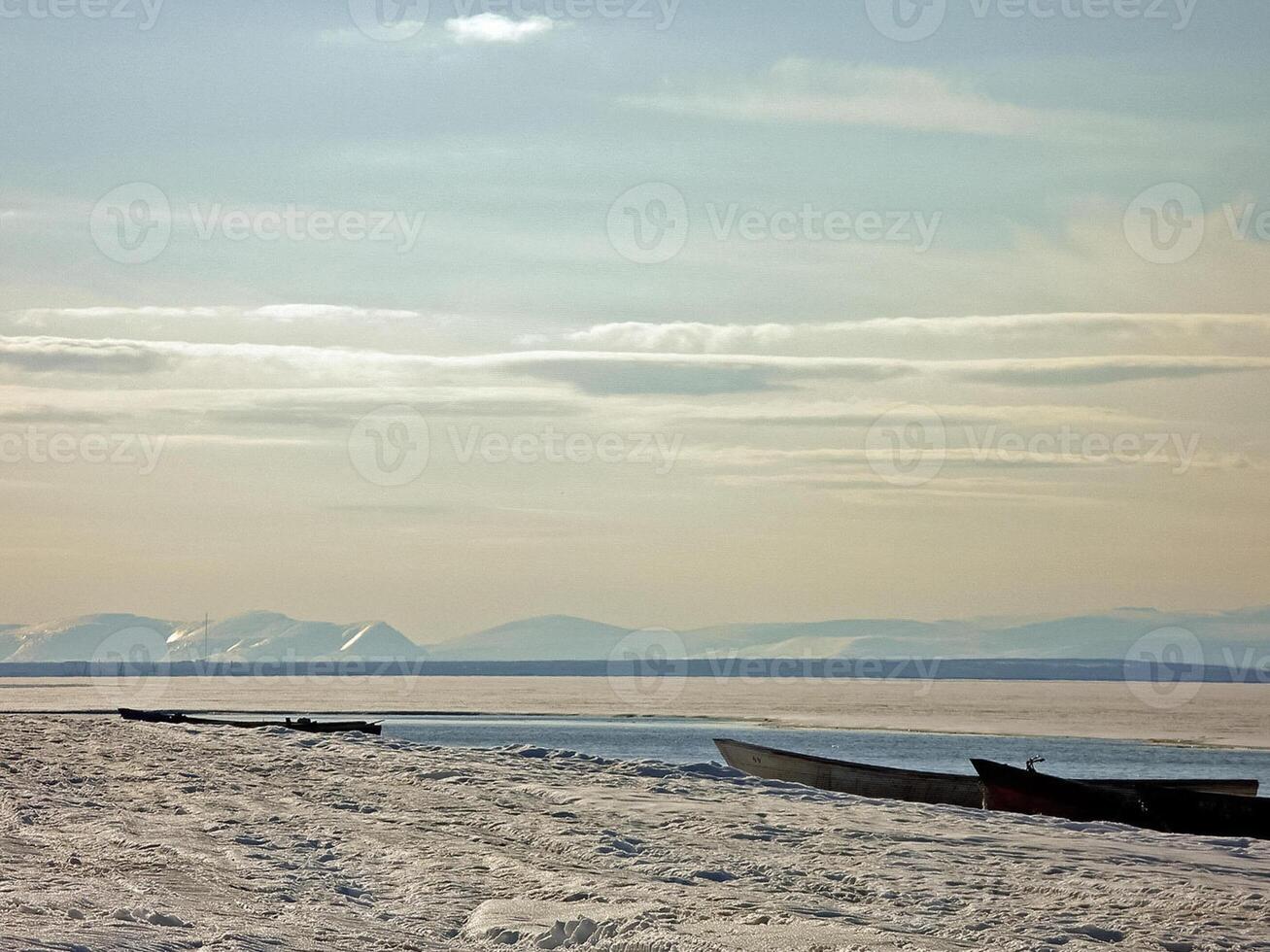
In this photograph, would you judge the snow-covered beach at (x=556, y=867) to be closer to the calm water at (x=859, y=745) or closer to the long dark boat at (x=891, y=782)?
the long dark boat at (x=891, y=782)

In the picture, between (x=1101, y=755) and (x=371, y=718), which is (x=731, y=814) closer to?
(x=1101, y=755)

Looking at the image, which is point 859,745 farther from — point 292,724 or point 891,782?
point 891,782

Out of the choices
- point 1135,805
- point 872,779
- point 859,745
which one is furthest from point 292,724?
point 859,745

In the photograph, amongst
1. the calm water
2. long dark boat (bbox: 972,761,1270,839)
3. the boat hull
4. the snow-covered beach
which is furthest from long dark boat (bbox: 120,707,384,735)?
long dark boat (bbox: 972,761,1270,839)

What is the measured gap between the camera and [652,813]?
20609 millimetres

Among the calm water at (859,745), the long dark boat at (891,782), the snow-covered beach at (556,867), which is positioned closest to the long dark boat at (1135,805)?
the long dark boat at (891,782)

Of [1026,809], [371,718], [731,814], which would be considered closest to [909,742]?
[371,718]

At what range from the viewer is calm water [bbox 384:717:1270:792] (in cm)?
5312

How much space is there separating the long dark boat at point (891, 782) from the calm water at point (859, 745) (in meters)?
12.0

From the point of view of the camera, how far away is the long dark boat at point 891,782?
29.5 metres

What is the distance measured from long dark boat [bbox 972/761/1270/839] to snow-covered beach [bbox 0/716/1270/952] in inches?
145

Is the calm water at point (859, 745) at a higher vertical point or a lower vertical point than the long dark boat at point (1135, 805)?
lower

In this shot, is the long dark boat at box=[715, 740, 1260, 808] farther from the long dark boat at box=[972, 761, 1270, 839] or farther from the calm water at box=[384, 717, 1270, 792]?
the calm water at box=[384, 717, 1270, 792]

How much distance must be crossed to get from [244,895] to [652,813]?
8.39m
